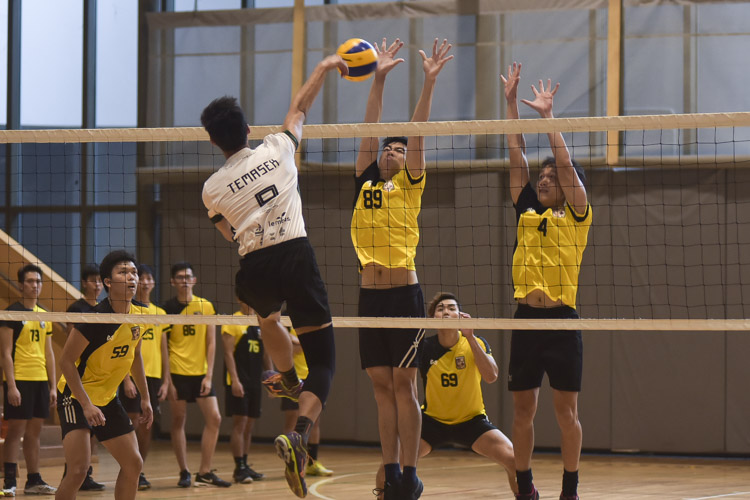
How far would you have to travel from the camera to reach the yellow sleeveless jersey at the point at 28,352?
346 inches

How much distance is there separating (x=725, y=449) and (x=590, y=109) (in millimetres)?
4252

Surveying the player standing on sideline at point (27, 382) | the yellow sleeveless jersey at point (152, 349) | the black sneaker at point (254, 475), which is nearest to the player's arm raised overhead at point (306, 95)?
the player standing on sideline at point (27, 382)

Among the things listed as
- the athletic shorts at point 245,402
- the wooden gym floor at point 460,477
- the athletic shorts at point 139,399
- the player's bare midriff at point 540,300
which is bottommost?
the wooden gym floor at point 460,477

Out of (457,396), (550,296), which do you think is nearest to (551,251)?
(550,296)

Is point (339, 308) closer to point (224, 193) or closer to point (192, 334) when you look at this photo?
point (192, 334)

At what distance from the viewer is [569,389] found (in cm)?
587

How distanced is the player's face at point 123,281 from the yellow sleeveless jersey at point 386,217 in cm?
138

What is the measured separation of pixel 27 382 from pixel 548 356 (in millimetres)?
5124

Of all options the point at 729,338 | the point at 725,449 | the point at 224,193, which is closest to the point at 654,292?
the point at 729,338

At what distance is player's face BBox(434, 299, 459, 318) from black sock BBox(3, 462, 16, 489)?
14.1ft

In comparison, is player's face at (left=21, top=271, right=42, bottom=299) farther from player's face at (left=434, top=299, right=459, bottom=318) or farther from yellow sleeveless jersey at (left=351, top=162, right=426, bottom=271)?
player's face at (left=434, top=299, right=459, bottom=318)

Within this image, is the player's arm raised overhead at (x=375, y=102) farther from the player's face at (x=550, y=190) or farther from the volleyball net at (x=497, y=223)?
the volleyball net at (x=497, y=223)

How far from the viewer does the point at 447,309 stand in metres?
6.35

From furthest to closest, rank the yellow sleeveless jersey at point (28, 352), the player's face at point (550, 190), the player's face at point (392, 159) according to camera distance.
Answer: the yellow sleeveless jersey at point (28, 352), the player's face at point (550, 190), the player's face at point (392, 159)
